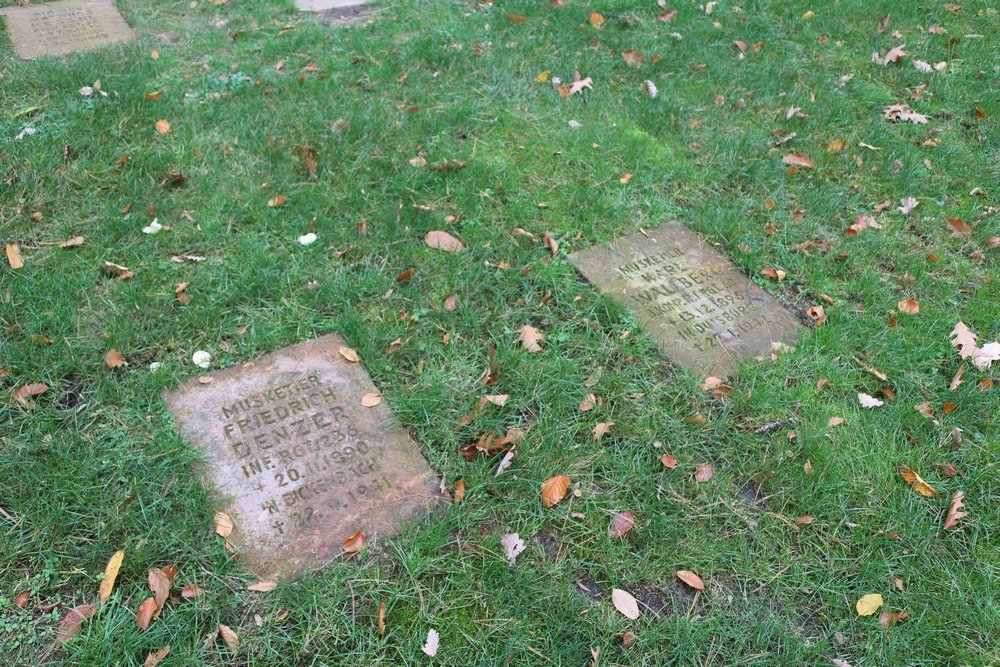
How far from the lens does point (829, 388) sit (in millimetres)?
2814

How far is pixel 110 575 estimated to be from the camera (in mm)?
A: 2037

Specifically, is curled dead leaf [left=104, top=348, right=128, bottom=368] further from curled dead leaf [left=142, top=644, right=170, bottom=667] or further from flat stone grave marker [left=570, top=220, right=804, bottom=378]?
flat stone grave marker [left=570, top=220, right=804, bottom=378]

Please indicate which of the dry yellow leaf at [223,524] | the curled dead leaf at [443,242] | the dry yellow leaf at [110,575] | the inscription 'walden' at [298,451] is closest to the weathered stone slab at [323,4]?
the curled dead leaf at [443,242]

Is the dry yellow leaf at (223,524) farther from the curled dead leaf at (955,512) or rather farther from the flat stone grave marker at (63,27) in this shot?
the flat stone grave marker at (63,27)

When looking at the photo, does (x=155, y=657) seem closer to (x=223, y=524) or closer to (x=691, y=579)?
(x=223, y=524)

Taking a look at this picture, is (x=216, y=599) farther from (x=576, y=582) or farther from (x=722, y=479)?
(x=722, y=479)

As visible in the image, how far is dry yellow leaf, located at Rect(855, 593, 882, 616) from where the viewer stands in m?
2.15

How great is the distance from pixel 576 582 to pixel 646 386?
88cm

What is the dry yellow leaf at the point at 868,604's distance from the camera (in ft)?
7.06

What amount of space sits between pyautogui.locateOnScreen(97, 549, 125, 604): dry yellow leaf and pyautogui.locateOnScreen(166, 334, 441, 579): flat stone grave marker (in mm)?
320

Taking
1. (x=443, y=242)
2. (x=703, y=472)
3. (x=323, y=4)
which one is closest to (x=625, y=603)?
(x=703, y=472)

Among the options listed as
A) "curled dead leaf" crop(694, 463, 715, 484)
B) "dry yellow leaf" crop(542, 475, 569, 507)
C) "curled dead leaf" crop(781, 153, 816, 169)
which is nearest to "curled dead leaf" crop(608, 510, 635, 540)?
"dry yellow leaf" crop(542, 475, 569, 507)

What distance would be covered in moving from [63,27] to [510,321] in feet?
12.7

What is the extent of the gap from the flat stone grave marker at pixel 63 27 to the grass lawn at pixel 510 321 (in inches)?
5.8
